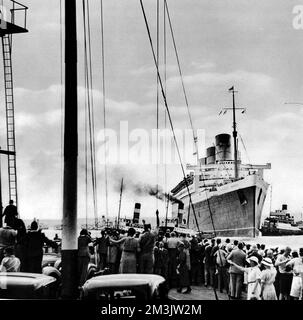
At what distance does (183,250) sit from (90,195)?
17.7 feet

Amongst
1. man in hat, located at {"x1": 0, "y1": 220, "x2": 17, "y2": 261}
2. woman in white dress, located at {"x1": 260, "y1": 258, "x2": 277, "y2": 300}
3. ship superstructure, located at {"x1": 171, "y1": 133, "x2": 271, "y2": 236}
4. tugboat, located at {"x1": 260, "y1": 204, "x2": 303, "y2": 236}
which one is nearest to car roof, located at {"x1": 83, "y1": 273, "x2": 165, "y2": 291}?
woman in white dress, located at {"x1": 260, "y1": 258, "x2": 277, "y2": 300}

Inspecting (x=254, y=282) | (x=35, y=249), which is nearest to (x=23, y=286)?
(x=35, y=249)

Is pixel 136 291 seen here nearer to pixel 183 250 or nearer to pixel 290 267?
pixel 290 267

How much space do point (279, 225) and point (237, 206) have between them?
1638cm

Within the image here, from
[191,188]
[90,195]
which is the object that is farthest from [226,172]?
[90,195]

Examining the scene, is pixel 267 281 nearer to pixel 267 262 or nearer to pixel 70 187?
pixel 267 262

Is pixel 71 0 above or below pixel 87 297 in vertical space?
above

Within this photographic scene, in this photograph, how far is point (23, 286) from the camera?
597 centimetres

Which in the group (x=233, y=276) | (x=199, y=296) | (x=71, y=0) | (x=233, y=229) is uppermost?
(x=71, y=0)

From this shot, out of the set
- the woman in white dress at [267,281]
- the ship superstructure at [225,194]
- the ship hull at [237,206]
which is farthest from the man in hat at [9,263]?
the ship hull at [237,206]

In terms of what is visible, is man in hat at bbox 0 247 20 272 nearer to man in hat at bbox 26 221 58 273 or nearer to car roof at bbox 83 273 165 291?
man in hat at bbox 26 221 58 273

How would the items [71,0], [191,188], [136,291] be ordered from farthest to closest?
[191,188] < [71,0] < [136,291]

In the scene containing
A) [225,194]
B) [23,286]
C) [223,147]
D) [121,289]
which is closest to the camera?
[121,289]

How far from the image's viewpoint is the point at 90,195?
15.9 metres
